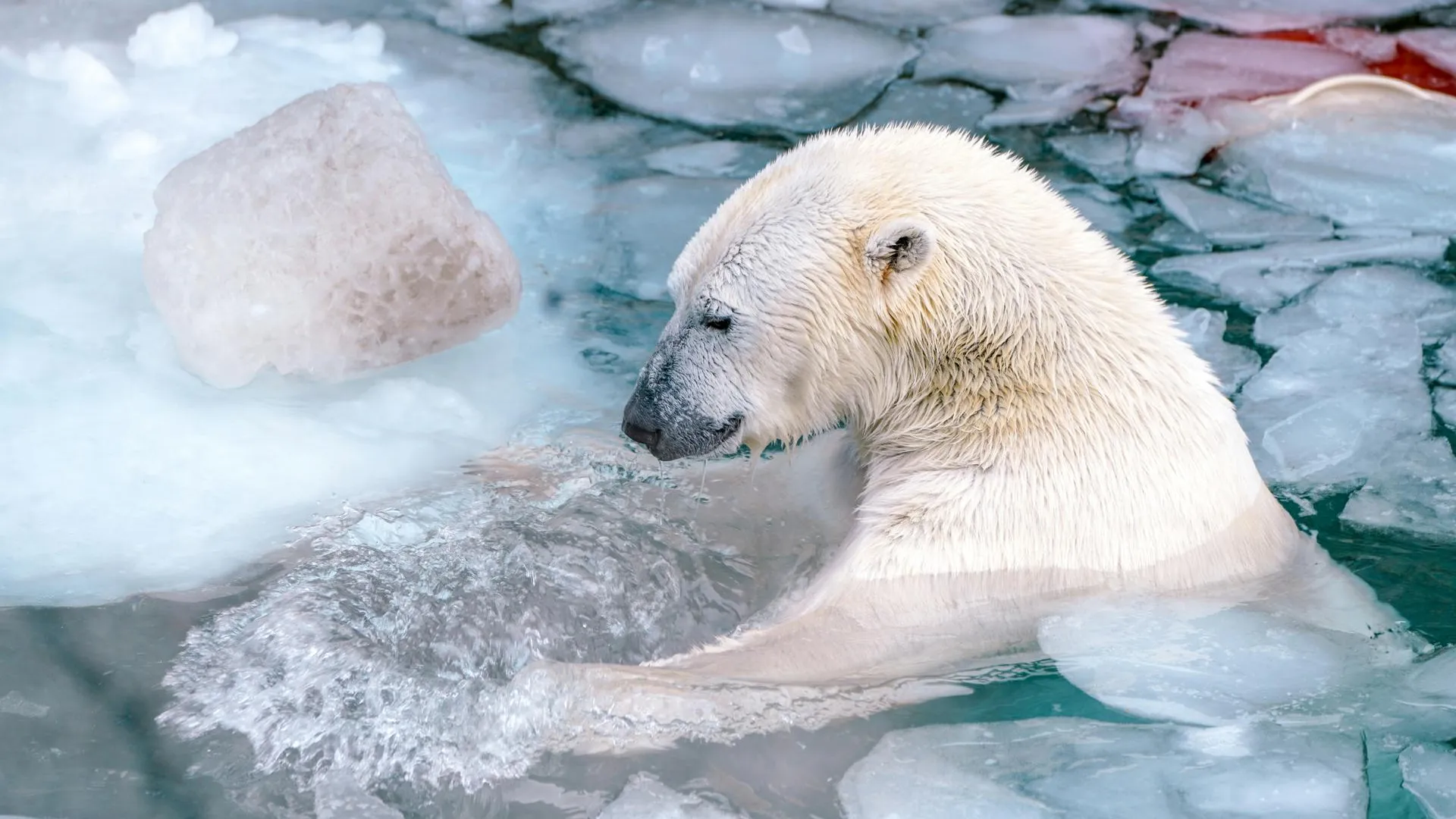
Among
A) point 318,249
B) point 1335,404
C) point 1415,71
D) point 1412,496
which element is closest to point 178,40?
point 318,249

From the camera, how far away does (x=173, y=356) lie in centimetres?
340

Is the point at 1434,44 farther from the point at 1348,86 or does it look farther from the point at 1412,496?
the point at 1412,496

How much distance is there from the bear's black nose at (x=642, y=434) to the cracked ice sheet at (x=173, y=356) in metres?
0.61

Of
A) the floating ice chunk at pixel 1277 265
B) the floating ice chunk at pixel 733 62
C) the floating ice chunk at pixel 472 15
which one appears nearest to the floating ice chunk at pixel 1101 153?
the floating ice chunk at pixel 1277 265

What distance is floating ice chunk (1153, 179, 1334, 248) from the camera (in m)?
4.29

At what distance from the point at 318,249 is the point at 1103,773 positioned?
221 cm

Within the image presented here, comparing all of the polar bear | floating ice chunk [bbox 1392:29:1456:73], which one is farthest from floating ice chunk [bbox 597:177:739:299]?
floating ice chunk [bbox 1392:29:1456:73]

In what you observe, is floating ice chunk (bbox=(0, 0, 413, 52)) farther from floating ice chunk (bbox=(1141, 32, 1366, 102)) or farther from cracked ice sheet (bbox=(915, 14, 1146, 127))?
floating ice chunk (bbox=(1141, 32, 1366, 102))

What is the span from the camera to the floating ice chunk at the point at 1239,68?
4.88 m

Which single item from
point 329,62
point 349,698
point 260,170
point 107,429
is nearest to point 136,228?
point 260,170

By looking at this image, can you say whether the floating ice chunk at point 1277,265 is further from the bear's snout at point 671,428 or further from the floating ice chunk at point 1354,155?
the bear's snout at point 671,428

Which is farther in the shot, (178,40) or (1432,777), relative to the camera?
(178,40)

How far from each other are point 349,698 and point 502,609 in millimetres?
413

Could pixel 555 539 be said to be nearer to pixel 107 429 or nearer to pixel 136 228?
pixel 107 429
